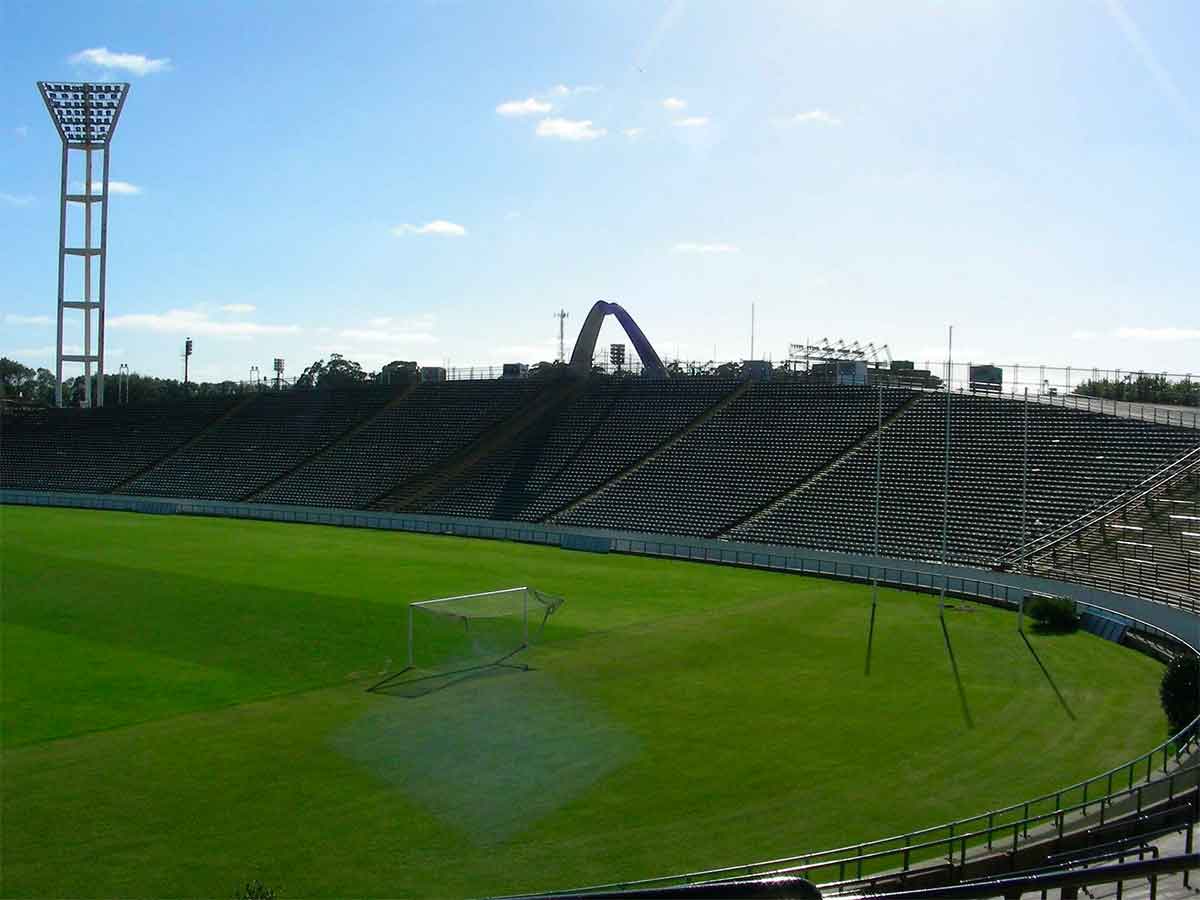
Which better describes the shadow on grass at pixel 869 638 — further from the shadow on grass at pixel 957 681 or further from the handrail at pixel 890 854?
the handrail at pixel 890 854

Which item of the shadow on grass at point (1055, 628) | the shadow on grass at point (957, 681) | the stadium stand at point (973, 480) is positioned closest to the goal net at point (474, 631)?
the shadow on grass at point (957, 681)

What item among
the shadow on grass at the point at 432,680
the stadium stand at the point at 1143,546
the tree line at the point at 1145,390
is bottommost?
the shadow on grass at the point at 432,680

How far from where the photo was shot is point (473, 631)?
30.9m

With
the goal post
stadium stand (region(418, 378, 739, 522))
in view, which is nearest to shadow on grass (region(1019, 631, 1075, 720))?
the goal post

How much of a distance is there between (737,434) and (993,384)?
1477 centimetres

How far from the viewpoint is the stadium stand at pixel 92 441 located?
81.6 m

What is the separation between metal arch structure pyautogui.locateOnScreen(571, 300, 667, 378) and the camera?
85.5 m

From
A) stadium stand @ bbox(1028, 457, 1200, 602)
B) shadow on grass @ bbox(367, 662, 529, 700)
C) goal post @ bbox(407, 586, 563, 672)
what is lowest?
shadow on grass @ bbox(367, 662, 529, 700)

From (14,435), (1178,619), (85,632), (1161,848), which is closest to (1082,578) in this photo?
(1178,619)

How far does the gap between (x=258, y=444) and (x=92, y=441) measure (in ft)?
52.0

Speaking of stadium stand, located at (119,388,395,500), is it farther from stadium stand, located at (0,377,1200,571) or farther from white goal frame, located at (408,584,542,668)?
white goal frame, located at (408,584,542,668)

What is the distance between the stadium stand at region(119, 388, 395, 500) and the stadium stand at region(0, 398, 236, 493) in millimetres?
1960

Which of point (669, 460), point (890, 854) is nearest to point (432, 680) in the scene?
point (890, 854)

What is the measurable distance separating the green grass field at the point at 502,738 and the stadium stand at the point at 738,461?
20379 millimetres
